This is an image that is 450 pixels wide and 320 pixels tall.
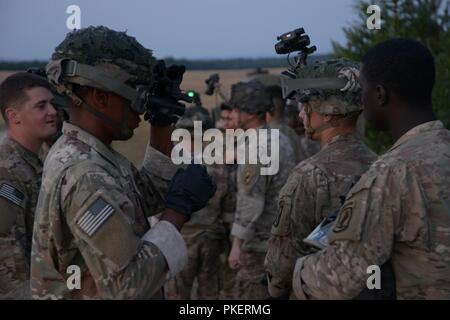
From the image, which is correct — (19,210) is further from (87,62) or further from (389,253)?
(389,253)

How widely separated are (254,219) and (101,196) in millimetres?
3555

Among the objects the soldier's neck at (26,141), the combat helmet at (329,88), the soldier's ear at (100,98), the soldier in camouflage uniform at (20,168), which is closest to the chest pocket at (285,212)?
the combat helmet at (329,88)

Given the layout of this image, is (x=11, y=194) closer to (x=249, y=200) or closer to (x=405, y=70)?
(x=405, y=70)

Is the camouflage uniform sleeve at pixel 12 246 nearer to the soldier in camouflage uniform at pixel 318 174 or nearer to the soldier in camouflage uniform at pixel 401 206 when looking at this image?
the soldier in camouflage uniform at pixel 318 174

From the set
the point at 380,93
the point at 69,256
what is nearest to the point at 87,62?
the point at 69,256

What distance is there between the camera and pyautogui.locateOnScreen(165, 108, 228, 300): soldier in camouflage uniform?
6.69 metres

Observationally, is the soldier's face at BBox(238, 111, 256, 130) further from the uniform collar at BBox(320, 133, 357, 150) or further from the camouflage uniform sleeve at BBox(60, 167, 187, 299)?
the camouflage uniform sleeve at BBox(60, 167, 187, 299)

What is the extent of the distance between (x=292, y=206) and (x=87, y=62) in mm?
Result: 1356

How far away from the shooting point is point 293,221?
3596mm

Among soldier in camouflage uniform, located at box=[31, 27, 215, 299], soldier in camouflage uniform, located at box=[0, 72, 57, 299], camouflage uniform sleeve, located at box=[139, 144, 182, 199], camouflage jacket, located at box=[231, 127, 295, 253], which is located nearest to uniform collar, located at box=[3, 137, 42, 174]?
soldier in camouflage uniform, located at box=[0, 72, 57, 299]

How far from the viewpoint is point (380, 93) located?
2.91m

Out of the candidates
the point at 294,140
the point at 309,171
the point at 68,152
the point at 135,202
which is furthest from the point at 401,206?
the point at 294,140

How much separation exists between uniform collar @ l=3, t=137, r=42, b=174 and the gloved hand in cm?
142

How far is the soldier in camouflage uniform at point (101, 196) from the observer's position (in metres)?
2.60
